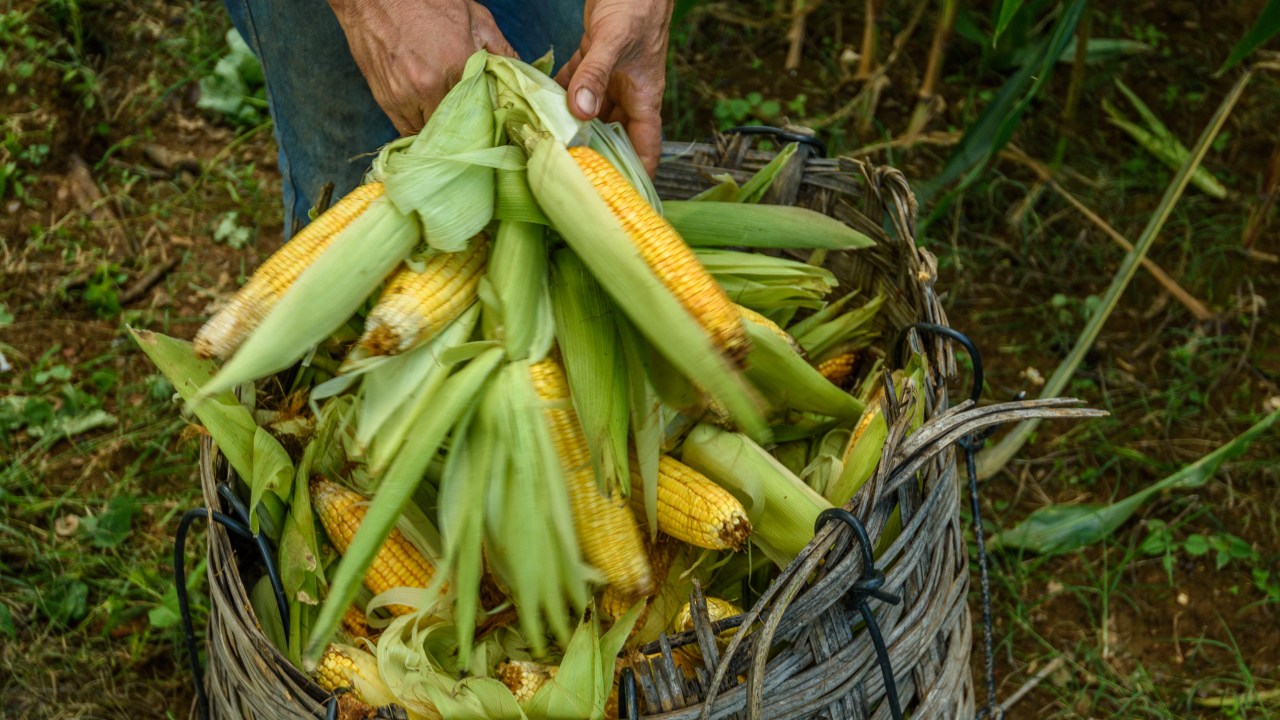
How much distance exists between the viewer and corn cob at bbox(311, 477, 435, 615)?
145cm

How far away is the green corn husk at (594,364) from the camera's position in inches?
51.9

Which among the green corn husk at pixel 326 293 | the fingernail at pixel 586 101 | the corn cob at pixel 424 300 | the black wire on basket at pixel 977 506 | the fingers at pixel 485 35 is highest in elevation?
the fingers at pixel 485 35

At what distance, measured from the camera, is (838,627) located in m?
1.26

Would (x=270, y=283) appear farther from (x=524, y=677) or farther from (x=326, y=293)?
(x=524, y=677)

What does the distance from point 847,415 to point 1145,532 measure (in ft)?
3.15

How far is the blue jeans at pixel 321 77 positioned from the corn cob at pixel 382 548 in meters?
0.65

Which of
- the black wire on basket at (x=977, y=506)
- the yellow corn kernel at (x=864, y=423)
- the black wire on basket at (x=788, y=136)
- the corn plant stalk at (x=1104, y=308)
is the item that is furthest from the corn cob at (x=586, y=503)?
the corn plant stalk at (x=1104, y=308)

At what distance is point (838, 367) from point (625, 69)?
24.4 inches

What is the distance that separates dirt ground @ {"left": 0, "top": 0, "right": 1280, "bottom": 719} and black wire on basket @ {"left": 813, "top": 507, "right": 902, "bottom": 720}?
0.89 meters

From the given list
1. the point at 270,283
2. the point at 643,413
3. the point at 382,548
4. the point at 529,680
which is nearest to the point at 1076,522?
the point at 643,413

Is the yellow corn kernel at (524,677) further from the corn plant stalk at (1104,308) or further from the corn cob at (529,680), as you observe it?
the corn plant stalk at (1104,308)

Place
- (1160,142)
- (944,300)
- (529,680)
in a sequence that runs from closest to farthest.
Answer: (529,680) < (944,300) < (1160,142)

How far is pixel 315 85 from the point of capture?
1.96 m

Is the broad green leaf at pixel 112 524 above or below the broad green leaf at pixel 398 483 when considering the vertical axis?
below
